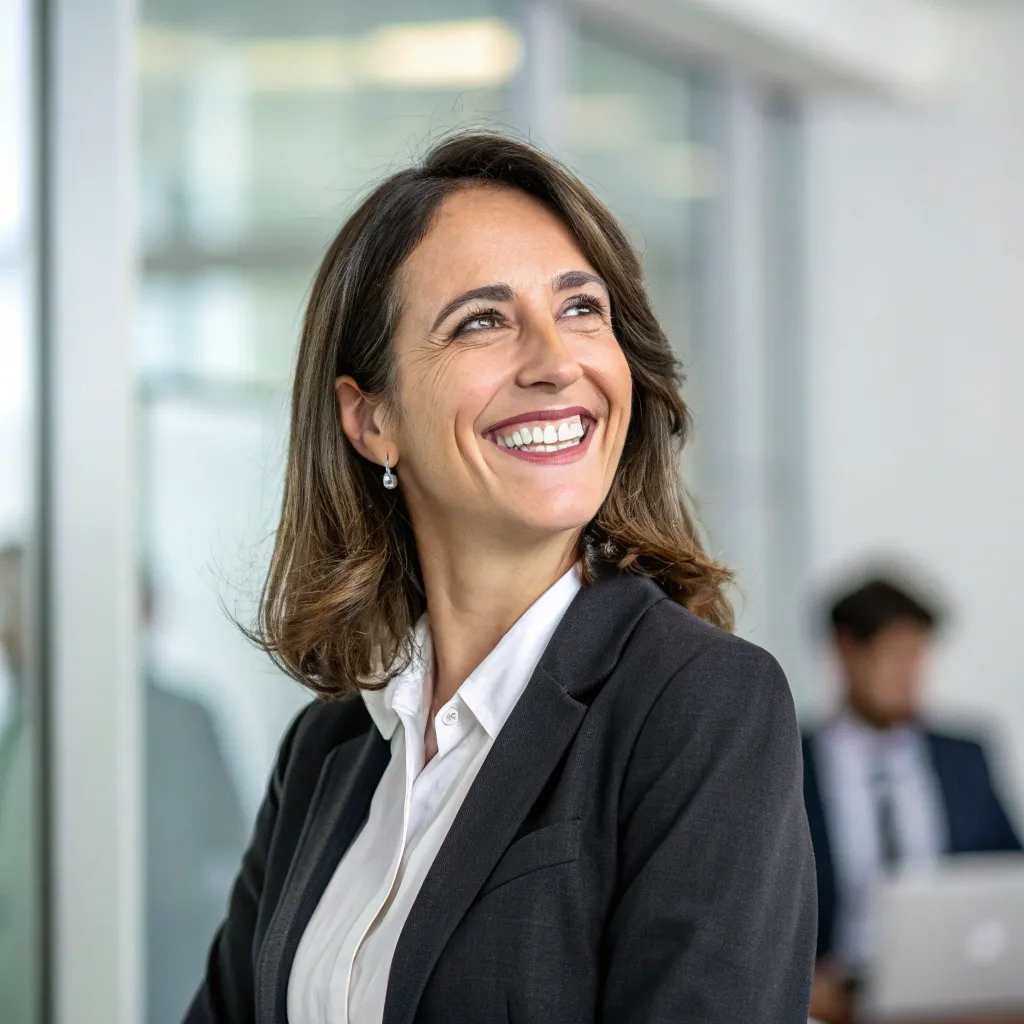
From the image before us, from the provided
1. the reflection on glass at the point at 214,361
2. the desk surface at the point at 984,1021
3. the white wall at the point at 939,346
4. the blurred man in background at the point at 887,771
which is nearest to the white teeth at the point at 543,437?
the reflection on glass at the point at 214,361

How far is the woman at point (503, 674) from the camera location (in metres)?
1.21

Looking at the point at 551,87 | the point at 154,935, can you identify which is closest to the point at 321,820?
the point at 154,935

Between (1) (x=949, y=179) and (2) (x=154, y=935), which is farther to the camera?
(1) (x=949, y=179)

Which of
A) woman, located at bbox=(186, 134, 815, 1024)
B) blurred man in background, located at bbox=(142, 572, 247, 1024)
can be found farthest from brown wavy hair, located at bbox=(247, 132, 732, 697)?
blurred man in background, located at bbox=(142, 572, 247, 1024)

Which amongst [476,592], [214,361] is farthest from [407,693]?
[214,361]

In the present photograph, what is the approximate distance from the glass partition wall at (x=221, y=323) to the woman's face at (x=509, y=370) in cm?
145

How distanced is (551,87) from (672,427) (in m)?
2.91

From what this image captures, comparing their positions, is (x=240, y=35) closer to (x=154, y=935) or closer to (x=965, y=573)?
(x=154, y=935)

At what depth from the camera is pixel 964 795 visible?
399 centimetres

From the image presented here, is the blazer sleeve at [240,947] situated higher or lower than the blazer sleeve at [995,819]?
higher

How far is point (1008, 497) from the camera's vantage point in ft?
17.9

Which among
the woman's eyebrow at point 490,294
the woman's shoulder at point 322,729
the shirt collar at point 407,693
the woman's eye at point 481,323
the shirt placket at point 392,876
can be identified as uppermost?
the woman's eyebrow at point 490,294

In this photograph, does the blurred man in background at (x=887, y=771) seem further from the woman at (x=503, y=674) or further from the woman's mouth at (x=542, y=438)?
the woman's mouth at (x=542, y=438)

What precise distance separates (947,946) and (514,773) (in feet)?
6.23
